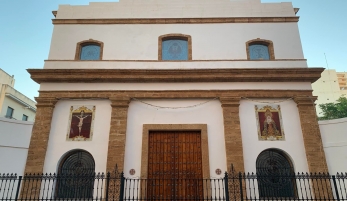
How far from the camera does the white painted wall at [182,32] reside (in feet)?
39.6

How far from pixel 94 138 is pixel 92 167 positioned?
3.65 ft

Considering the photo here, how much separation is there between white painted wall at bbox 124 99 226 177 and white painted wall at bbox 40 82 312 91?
1.99 feet

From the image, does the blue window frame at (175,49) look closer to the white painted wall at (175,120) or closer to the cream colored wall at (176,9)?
the cream colored wall at (176,9)

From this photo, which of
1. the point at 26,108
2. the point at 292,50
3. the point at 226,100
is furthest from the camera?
the point at 26,108

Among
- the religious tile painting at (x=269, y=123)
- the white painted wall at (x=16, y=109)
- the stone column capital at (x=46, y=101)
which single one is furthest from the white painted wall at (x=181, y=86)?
the white painted wall at (x=16, y=109)

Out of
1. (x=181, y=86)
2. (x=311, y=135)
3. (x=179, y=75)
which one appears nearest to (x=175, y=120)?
(x=181, y=86)

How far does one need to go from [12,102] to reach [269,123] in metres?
22.5

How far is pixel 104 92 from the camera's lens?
443 inches

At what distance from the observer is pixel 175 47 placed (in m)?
12.5

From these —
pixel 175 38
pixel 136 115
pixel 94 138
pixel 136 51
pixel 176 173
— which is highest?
pixel 175 38

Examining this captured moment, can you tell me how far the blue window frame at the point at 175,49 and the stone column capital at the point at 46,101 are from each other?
5.02 meters

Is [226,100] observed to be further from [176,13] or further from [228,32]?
[176,13]

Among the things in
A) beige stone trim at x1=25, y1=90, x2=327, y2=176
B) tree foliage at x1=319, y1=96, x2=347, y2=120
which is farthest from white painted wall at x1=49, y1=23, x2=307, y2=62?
tree foliage at x1=319, y1=96, x2=347, y2=120

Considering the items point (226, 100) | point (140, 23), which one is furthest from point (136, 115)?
point (140, 23)
